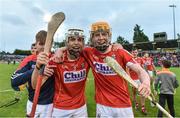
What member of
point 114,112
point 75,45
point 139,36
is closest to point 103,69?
point 75,45

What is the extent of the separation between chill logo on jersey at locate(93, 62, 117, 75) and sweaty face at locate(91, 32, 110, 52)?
0.71 ft

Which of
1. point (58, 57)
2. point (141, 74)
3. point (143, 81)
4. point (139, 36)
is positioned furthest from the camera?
point (139, 36)

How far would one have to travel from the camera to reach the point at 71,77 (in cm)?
560

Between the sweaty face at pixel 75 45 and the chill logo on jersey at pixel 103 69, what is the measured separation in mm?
316

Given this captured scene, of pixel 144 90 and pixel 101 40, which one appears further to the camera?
pixel 101 40

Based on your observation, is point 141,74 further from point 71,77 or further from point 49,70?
point 49,70

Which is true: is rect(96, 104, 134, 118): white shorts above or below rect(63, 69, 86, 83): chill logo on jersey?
below

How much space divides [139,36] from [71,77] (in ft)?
353

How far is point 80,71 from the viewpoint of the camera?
18.6 ft

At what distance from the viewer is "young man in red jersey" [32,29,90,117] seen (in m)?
5.61

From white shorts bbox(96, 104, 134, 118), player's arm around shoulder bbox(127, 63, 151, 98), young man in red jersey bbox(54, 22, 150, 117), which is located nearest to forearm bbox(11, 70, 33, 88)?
young man in red jersey bbox(54, 22, 150, 117)

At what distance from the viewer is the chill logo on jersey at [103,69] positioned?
220 inches

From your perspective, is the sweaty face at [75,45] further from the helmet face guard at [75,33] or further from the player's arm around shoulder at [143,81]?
the player's arm around shoulder at [143,81]

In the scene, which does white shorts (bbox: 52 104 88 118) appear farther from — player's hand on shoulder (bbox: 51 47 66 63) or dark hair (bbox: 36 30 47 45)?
dark hair (bbox: 36 30 47 45)
